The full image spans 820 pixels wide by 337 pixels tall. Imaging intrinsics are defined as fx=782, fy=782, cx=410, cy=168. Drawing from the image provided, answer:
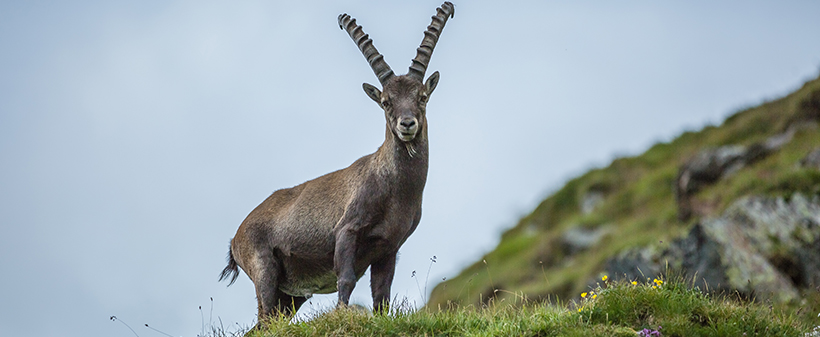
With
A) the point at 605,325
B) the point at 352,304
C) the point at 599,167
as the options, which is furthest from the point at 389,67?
the point at 599,167

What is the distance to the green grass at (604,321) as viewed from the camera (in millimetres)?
7885

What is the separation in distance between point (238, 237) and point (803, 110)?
19.1 meters

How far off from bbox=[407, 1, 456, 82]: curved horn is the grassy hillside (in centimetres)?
406

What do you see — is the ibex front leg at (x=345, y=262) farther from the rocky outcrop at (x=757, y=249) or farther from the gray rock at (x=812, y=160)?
the gray rock at (x=812, y=160)

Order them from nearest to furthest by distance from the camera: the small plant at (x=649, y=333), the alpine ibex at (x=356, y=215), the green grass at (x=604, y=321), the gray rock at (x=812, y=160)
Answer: the small plant at (x=649, y=333), the green grass at (x=604, y=321), the alpine ibex at (x=356, y=215), the gray rock at (x=812, y=160)

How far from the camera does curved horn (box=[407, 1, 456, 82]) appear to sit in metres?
9.46

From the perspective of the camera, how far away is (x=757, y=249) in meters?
16.1

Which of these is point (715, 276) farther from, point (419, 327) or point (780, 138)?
point (419, 327)

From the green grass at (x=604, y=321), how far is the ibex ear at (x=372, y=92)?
8.44 ft

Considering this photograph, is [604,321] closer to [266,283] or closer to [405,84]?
[405,84]

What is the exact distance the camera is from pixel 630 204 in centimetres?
3155

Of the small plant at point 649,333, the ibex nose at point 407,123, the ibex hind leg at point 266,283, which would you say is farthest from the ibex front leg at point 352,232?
the small plant at point 649,333

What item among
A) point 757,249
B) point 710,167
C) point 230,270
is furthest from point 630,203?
point 230,270

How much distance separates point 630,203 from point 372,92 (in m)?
24.1
